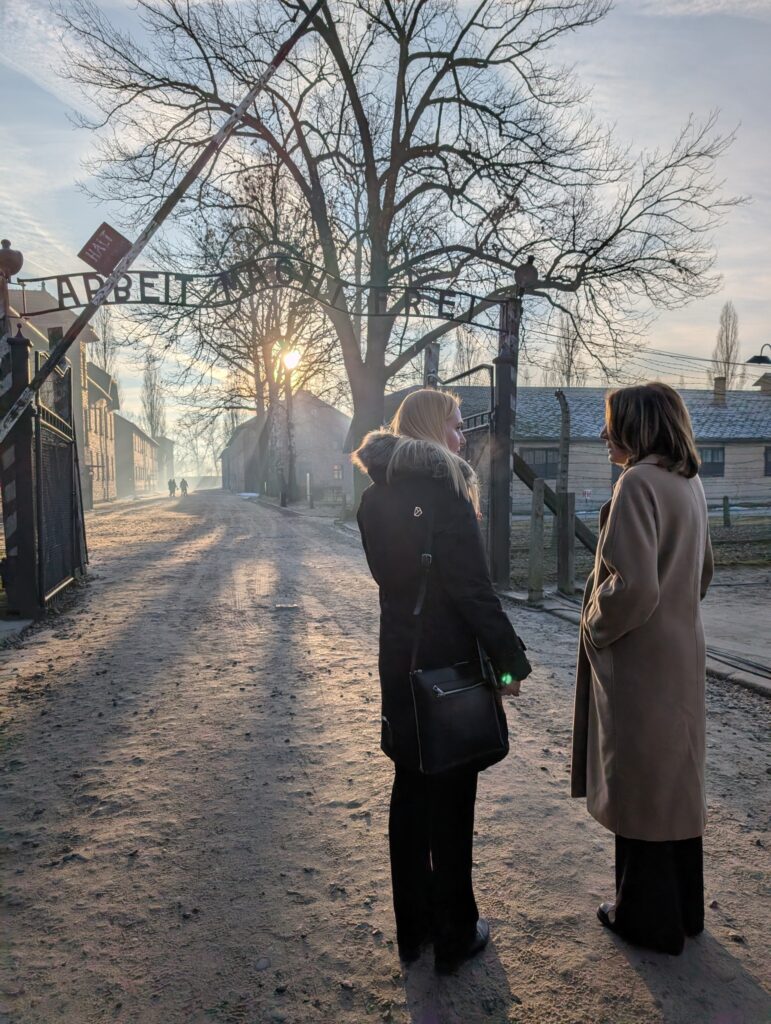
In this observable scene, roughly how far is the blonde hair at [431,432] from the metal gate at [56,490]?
6.53 metres

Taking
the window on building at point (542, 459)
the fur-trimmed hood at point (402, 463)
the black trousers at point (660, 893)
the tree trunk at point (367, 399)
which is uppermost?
the tree trunk at point (367, 399)

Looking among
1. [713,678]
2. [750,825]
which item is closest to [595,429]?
[713,678]

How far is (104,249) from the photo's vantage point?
9031 millimetres

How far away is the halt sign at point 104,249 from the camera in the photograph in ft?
29.3

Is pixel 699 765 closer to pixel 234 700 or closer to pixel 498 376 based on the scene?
pixel 234 700

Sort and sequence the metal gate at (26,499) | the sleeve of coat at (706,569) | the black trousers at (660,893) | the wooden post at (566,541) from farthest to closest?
the wooden post at (566,541) < the metal gate at (26,499) < the sleeve of coat at (706,569) < the black trousers at (660,893)

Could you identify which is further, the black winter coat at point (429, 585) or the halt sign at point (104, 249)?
the halt sign at point (104, 249)

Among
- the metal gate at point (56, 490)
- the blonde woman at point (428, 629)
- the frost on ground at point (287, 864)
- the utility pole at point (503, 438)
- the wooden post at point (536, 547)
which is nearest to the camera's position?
the frost on ground at point (287, 864)

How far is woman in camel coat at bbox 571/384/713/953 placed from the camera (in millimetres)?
2258

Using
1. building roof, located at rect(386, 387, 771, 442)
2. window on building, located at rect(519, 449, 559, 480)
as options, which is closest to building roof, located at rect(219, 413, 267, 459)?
building roof, located at rect(386, 387, 771, 442)

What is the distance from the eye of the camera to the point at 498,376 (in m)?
9.37

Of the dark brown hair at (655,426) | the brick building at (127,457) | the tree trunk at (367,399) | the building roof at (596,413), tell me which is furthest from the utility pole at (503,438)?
the brick building at (127,457)

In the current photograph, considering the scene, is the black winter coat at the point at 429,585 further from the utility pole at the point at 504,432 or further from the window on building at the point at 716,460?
the window on building at the point at 716,460

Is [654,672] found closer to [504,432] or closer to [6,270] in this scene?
[504,432]
